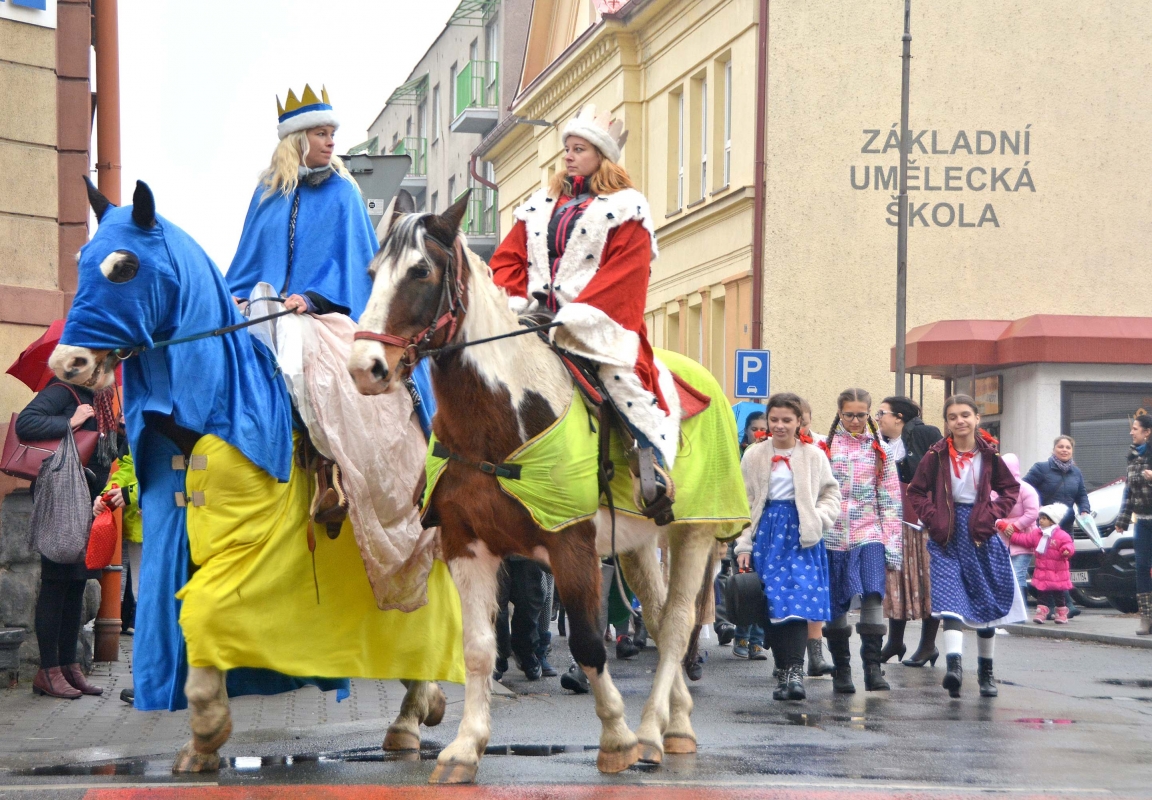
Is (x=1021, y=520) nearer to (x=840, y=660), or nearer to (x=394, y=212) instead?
(x=840, y=660)

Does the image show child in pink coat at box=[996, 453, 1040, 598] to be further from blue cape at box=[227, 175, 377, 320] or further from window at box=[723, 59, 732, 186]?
window at box=[723, 59, 732, 186]

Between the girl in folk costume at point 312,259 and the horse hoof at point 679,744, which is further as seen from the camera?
the horse hoof at point 679,744

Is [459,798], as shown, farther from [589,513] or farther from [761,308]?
[761,308]

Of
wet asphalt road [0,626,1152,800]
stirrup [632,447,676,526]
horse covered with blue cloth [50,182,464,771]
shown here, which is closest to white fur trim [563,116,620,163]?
stirrup [632,447,676,526]

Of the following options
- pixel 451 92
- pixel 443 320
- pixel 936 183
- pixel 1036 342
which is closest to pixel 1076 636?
pixel 1036 342

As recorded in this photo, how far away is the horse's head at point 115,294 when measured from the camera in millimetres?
6367

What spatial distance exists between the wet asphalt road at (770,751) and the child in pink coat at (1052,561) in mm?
6281

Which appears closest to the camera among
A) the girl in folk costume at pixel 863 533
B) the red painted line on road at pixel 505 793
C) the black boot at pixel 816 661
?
the red painted line on road at pixel 505 793

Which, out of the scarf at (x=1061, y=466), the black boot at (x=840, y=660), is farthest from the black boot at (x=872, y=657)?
the scarf at (x=1061, y=466)

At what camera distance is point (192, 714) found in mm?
6695

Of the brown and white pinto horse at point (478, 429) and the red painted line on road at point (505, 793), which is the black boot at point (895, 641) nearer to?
the brown and white pinto horse at point (478, 429)

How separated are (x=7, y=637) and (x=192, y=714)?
389 centimetres

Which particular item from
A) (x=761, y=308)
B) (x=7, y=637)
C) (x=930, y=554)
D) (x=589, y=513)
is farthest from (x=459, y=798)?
(x=761, y=308)

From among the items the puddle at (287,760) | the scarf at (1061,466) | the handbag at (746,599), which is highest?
the scarf at (1061,466)
